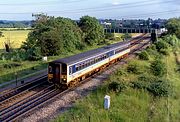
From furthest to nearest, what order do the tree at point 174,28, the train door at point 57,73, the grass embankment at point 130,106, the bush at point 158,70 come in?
1. the tree at point 174,28
2. the bush at point 158,70
3. the train door at point 57,73
4. the grass embankment at point 130,106

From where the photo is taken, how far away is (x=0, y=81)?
96.8 feet

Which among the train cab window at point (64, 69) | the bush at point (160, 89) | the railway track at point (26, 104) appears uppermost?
the train cab window at point (64, 69)

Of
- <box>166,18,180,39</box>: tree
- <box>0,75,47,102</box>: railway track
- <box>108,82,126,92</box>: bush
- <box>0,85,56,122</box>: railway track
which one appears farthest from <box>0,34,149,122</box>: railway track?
<box>166,18,180,39</box>: tree

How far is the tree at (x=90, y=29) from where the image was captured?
217 feet

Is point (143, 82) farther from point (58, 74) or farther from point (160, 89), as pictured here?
point (58, 74)

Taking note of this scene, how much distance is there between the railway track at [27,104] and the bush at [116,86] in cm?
365

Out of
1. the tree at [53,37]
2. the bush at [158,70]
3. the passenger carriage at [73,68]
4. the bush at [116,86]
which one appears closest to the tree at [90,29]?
the tree at [53,37]

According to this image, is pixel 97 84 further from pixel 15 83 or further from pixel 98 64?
pixel 15 83

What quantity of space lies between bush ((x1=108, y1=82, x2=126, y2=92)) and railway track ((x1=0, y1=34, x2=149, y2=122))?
3.65 metres

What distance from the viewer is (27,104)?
21.4 metres

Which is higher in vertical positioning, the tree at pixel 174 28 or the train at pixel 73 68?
the tree at pixel 174 28

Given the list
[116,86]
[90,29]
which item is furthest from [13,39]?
[116,86]

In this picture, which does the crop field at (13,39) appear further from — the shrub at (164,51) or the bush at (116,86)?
the bush at (116,86)

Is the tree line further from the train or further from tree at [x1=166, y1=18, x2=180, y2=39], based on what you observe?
tree at [x1=166, y1=18, x2=180, y2=39]
